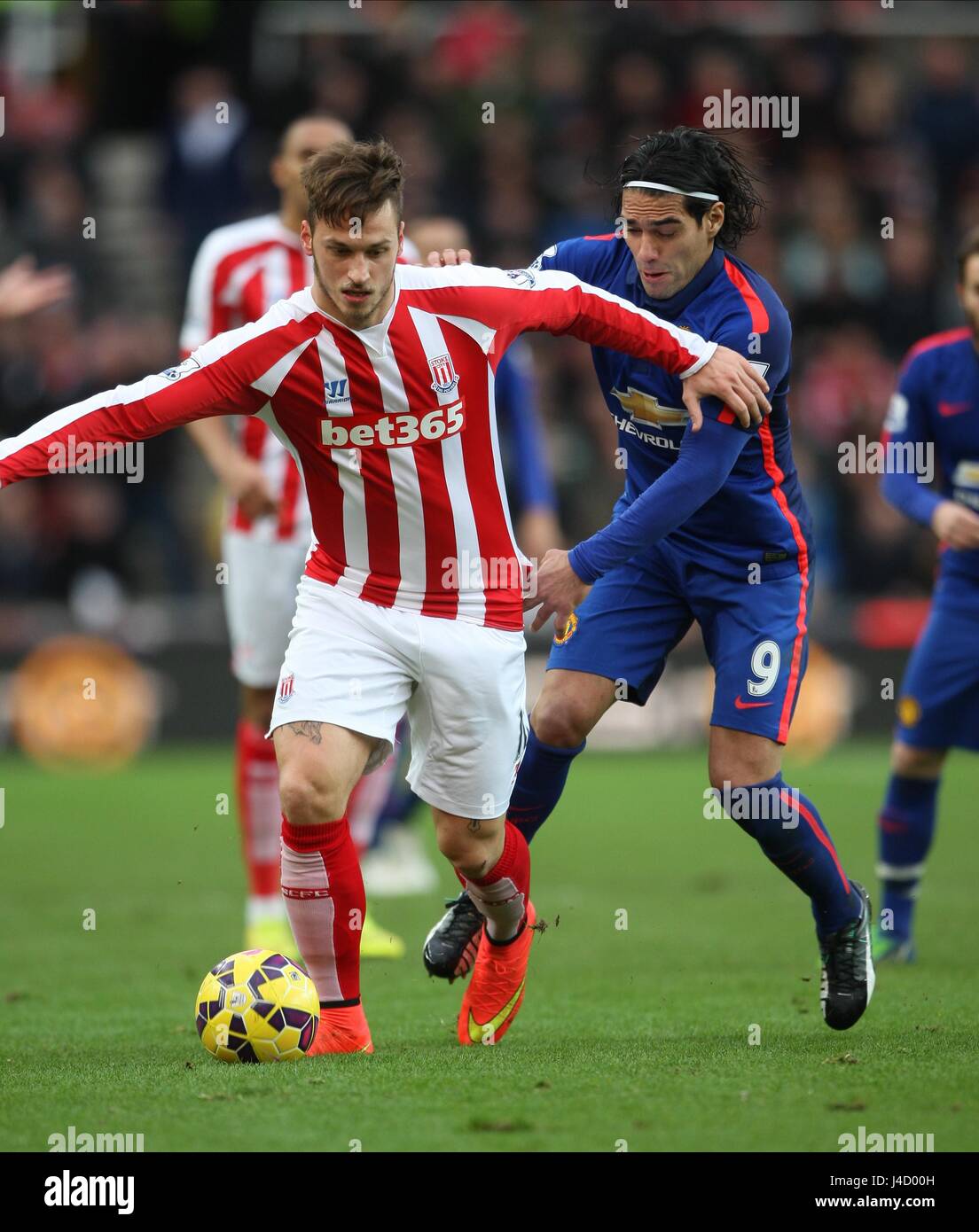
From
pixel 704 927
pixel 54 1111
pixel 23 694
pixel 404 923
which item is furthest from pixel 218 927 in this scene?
pixel 23 694

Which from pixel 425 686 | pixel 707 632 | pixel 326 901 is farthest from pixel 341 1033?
pixel 707 632

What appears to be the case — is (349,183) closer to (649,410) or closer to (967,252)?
(649,410)

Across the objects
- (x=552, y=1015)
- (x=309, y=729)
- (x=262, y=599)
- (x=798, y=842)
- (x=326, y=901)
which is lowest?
(x=552, y=1015)

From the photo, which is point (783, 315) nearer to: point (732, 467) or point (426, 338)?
point (732, 467)

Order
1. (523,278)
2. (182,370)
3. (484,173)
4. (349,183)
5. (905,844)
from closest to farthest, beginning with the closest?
(349,183) < (182,370) < (523,278) < (905,844) < (484,173)

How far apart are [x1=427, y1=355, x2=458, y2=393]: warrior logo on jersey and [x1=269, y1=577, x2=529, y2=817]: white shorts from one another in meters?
0.63

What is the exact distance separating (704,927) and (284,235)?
3.35 meters

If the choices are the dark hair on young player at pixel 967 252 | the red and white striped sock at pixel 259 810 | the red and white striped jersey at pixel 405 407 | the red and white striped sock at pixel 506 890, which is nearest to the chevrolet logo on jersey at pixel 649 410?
the red and white striped jersey at pixel 405 407

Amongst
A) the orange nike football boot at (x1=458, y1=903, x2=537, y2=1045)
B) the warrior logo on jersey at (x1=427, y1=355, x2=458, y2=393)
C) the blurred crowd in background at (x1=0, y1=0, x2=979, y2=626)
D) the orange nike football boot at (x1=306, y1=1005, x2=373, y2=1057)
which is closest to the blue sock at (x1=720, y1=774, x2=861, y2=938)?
the orange nike football boot at (x1=458, y1=903, x2=537, y2=1045)

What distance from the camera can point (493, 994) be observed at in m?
5.20

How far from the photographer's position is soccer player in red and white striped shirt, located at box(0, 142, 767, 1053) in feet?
15.3

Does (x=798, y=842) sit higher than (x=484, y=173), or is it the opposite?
(x=484, y=173)

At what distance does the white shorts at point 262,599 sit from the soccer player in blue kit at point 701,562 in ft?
5.51

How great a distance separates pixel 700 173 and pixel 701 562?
1138 millimetres
